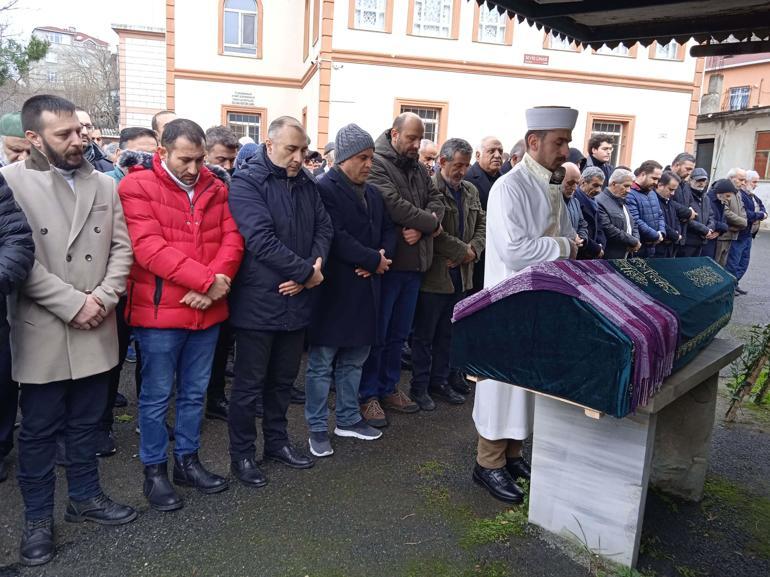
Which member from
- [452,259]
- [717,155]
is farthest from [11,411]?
[717,155]

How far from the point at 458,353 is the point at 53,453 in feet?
6.46

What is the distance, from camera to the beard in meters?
2.78

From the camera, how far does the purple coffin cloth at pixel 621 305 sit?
93.1 inches

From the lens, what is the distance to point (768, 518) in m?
3.40

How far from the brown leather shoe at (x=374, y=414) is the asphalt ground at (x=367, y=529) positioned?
32 cm

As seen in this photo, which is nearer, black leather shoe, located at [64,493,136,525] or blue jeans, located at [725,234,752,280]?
black leather shoe, located at [64,493,136,525]

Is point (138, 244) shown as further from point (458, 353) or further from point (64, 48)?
point (64, 48)

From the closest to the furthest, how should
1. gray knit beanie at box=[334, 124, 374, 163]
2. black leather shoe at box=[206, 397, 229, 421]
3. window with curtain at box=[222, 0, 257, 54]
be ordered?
gray knit beanie at box=[334, 124, 374, 163]
black leather shoe at box=[206, 397, 229, 421]
window with curtain at box=[222, 0, 257, 54]

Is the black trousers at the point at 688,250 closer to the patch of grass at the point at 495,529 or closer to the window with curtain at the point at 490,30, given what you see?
the patch of grass at the point at 495,529

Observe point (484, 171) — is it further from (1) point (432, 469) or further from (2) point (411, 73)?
(2) point (411, 73)

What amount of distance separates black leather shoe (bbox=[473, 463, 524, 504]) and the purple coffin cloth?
43.9 inches

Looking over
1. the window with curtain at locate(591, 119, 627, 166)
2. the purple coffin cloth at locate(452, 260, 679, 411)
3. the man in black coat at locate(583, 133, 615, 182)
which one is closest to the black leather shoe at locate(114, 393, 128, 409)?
the purple coffin cloth at locate(452, 260, 679, 411)

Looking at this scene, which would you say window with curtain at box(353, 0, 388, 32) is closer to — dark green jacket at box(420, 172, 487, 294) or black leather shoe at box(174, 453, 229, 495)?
dark green jacket at box(420, 172, 487, 294)

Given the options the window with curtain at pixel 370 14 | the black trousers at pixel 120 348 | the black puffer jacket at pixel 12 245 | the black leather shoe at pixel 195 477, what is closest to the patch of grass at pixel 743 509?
the black leather shoe at pixel 195 477
